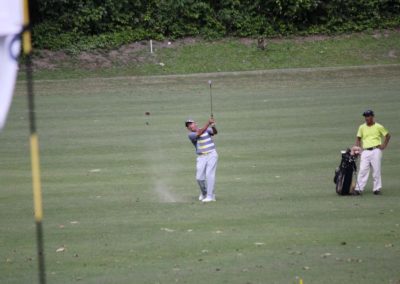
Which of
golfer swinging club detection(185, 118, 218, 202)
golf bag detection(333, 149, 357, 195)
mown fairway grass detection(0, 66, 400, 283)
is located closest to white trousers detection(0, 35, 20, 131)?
mown fairway grass detection(0, 66, 400, 283)

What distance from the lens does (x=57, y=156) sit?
2809cm

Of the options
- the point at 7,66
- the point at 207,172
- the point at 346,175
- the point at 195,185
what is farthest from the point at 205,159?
the point at 7,66

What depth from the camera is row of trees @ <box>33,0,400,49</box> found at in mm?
49438

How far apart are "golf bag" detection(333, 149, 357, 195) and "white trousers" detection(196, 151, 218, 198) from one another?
2683 mm

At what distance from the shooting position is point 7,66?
453 cm

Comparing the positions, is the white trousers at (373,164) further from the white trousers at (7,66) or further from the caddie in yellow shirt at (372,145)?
the white trousers at (7,66)

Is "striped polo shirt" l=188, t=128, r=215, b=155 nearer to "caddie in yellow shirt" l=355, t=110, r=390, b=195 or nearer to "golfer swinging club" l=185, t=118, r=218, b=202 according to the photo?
"golfer swinging club" l=185, t=118, r=218, b=202

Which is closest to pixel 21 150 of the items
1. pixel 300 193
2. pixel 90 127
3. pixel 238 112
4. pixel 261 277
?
pixel 90 127

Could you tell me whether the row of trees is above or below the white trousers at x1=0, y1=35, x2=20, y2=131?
below

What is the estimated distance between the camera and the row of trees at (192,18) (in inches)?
1946

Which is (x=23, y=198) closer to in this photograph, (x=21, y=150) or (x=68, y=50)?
(x=21, y=150)

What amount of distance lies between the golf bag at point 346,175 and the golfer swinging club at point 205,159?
268cm

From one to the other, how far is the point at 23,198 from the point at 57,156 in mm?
6886

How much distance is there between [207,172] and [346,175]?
2.98m
